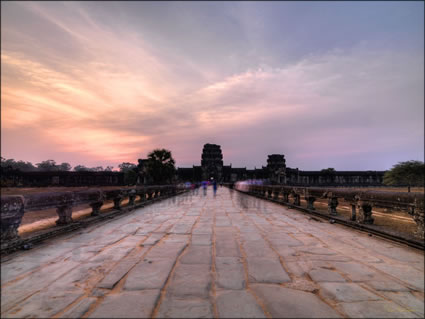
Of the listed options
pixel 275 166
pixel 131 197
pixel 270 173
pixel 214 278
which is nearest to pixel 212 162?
pixel 270 173

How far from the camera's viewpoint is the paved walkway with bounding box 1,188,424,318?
232cm

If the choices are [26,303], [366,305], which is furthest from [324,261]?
[26,303]

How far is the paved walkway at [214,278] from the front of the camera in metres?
2.32

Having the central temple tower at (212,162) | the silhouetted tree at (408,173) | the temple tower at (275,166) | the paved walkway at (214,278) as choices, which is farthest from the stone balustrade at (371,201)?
the central temple tower at (212,162)

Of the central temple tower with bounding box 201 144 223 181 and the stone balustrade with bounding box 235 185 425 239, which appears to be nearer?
the stone balustrade with bounding box 235 185 425 239

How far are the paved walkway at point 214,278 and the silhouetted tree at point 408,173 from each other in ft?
147

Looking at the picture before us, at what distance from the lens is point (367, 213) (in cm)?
630

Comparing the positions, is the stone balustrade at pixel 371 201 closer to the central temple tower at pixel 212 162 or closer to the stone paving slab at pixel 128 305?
the stone paving slab at pixel 128 305

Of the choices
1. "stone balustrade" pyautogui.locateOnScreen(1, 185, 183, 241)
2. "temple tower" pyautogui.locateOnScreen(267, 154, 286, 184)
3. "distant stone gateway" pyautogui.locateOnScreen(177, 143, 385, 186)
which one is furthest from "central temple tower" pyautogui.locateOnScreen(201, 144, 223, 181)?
"stone balustrade" pyautogui.locateOnScreen(1, 185, 183, 241)

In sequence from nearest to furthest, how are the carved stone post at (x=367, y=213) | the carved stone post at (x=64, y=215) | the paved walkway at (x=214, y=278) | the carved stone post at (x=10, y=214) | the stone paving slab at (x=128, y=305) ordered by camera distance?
the stone paving slab at (x=128, y=305), the paved walkway at (x=214, y=278), the carved stone post at (x=10, y=214), the carved stone post at (x=64, y=215), the carved stone post at (x=367, y=213)

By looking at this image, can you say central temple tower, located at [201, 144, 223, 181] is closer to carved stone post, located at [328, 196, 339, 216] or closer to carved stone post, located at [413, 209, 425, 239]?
carved stone post, located at [328, 196, 339, 216]

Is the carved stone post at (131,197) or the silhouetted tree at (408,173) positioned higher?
the silhouetted tree at (408,173)

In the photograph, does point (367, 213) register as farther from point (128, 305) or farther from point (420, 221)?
point (128, 305)

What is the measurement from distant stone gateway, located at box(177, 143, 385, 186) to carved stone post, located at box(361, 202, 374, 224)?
72066mm
